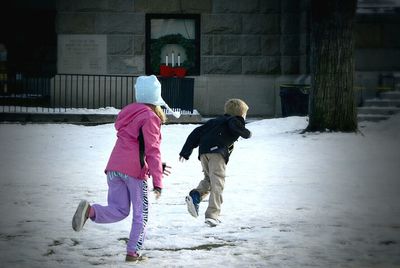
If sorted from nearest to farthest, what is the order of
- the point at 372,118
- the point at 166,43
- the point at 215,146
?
the point at 215,146 → the point at 372,118 → the point at 166,43

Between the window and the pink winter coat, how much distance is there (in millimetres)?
16483

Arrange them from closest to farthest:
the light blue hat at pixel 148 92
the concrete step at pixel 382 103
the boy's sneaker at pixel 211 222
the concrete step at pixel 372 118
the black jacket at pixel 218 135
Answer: the light blue hat at pixel 148 92 → the boy's sneaker at pixel 211 222 → the black jacket at pixel 218 135 → the concrete step at pixel 372 118 → the concrete step at pixel 382 103

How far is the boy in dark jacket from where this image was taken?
28.2ft

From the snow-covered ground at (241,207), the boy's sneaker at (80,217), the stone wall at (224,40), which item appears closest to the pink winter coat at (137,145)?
the boy's sneaker at (80,217)

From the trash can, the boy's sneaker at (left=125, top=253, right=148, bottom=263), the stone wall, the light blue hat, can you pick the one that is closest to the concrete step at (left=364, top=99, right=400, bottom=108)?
→ the trash can

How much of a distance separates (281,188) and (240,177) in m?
1.16

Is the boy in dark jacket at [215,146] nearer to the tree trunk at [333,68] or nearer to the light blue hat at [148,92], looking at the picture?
the light blue hat at [148,92]

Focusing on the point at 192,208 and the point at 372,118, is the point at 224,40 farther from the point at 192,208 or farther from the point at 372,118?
the point at 192,208

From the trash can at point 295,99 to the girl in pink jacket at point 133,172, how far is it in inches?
554

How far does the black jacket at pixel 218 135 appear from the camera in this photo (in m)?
8.64

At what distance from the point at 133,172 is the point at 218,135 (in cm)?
188

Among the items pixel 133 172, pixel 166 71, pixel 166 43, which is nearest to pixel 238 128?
pixel 133 172

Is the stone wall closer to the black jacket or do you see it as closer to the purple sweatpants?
the black jacket

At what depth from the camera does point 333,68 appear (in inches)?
647
